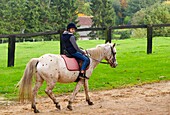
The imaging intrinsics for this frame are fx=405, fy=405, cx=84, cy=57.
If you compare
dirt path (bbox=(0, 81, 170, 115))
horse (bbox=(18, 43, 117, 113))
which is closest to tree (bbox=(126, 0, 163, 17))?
dirt path (bbox=(0, 81, 170, 115))

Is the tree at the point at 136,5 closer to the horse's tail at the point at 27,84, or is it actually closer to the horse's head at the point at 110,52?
the horse's head at the point at 110,52

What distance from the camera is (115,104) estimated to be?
9609 millimetres

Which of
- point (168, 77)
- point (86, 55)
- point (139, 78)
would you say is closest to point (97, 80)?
point (139, 78)

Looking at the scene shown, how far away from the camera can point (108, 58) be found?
991 centimetres

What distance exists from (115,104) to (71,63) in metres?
1.54

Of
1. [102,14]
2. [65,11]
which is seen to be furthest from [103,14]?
[65,11]

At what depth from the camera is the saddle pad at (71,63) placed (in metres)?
8.90

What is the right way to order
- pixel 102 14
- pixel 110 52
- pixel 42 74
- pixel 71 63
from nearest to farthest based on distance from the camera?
pixel 42 74
pixel 71 63
pixel 110 52
pixel 102 14

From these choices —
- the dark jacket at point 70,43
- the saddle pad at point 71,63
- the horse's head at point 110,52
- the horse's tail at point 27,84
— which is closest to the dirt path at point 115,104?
the horse's tail at point 27,84

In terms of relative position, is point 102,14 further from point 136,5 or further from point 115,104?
point 115,104

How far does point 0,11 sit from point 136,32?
21.1 metres

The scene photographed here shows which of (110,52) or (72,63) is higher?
(110,52)

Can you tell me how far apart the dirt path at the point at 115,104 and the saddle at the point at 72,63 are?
918 mm

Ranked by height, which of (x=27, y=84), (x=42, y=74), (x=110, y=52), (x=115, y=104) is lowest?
(x=115, y=104)
